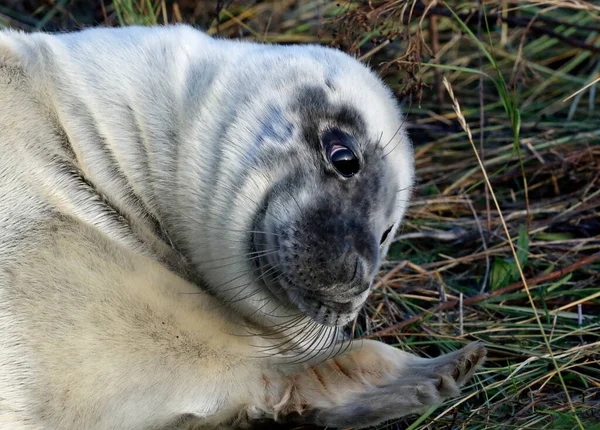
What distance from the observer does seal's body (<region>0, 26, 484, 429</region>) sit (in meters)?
2.50

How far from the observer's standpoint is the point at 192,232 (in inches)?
112

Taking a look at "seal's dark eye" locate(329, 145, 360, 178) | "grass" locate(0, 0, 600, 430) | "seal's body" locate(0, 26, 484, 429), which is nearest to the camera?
"seal's body" locate(0, 26, 484, 429)

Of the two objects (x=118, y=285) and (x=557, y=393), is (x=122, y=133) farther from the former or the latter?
(x=557, y=393)

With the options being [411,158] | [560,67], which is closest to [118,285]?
[411,158]

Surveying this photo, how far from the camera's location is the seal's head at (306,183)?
8.36 feet

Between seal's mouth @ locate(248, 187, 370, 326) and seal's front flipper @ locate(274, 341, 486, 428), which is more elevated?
seal's mouth @ locate(248, 187, 370, 326)

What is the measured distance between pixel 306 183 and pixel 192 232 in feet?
1.51

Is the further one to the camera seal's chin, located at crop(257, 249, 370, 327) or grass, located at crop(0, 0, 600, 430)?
grass, located at crop(0, 0, 600, 430)

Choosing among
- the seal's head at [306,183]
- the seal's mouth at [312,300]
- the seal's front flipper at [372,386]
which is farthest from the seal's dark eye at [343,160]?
the seal's front flipper at [372,386]

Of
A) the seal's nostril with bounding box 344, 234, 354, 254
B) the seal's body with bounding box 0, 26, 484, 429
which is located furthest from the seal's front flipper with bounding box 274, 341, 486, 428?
the seal's nostril with bounding box 344, 234, 354, 254

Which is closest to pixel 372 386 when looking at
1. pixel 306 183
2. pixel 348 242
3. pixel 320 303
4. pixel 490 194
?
pixel 320 303

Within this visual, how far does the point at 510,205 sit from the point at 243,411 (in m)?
2.05

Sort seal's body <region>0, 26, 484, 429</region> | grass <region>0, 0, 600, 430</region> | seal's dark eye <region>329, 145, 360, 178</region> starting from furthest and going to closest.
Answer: grass <region>0, 0, 600, 430</region> → seal's dark eye <region>329, 145, 360, 178</region> → seal's body <region>0, 26, 484, 429</region>

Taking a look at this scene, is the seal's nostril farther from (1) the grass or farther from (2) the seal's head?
(1) the grass
